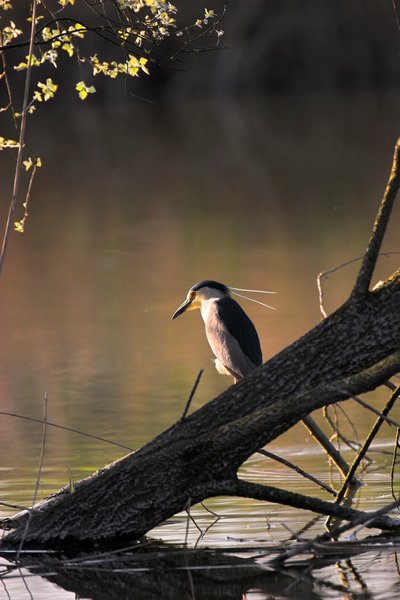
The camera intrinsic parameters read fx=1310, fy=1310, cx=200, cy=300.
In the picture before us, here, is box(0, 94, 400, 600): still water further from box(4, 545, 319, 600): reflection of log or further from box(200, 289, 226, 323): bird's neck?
box(200, 289, 226, 323): bird's neck

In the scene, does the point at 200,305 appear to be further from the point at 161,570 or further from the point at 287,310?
the point at 287,310

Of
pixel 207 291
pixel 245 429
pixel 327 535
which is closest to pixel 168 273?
pixel 207 291

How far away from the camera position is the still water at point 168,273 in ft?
17.0

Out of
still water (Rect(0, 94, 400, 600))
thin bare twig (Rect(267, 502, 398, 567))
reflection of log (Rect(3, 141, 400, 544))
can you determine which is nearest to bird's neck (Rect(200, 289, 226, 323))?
still water (Rect(0, 94, 400, 600))

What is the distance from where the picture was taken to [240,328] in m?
5.55

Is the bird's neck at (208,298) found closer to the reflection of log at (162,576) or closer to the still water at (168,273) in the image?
the still water at (168,273)

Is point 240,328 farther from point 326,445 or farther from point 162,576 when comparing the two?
point 162,576

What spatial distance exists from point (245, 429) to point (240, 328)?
1744 millimetres

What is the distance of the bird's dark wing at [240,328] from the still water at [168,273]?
1.44 ft

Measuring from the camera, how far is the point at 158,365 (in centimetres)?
762

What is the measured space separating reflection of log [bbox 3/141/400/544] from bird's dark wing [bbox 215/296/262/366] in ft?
4.78

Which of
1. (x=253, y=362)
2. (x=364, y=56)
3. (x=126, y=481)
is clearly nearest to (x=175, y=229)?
(x=253, y=362)

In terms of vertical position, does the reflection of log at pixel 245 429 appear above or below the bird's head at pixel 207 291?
below

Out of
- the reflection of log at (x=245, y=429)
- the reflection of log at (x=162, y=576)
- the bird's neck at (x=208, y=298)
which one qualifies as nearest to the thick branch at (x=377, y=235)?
the reflection of log at (x=245, y=429)
